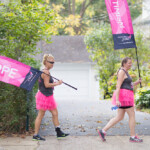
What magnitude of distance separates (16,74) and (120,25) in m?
2.50

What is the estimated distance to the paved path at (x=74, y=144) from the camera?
5.43 m

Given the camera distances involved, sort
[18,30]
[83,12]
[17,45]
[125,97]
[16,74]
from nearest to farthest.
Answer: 1. [125,97]
2. [16,74]
3. [18,30]
4. [17,45]
5. [83,12]

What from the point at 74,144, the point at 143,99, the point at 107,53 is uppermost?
the point at 107,53

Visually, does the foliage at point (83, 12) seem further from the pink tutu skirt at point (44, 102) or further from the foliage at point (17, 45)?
the pink tutu skirt at point (44, 102)

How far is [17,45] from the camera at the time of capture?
24.3 feet

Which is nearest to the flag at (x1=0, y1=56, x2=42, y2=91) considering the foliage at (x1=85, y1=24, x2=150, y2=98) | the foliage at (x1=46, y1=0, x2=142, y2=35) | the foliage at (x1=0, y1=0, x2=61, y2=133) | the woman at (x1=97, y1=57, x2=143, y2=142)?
the foliage at (x1=0, y1=0, x2=61, y2=133)

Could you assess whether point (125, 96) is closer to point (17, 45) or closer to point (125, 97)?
point (125, 97)

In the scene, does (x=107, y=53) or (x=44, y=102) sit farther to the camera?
(x=107, y=53)

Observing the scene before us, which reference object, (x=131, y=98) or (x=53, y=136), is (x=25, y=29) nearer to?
(x=53, y=136)

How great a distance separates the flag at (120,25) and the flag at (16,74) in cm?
190

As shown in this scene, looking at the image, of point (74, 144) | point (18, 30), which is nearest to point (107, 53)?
point (18, 30)

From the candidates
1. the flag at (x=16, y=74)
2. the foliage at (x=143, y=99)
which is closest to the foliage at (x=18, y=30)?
the flag at (x=16, y=74)

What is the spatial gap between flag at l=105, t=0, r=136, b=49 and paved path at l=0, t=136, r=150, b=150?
2.05 meters

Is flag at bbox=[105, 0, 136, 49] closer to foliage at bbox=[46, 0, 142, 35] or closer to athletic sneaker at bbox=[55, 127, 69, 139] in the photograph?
athletic sneaker at bbox=[55, 127, 69, 139]
